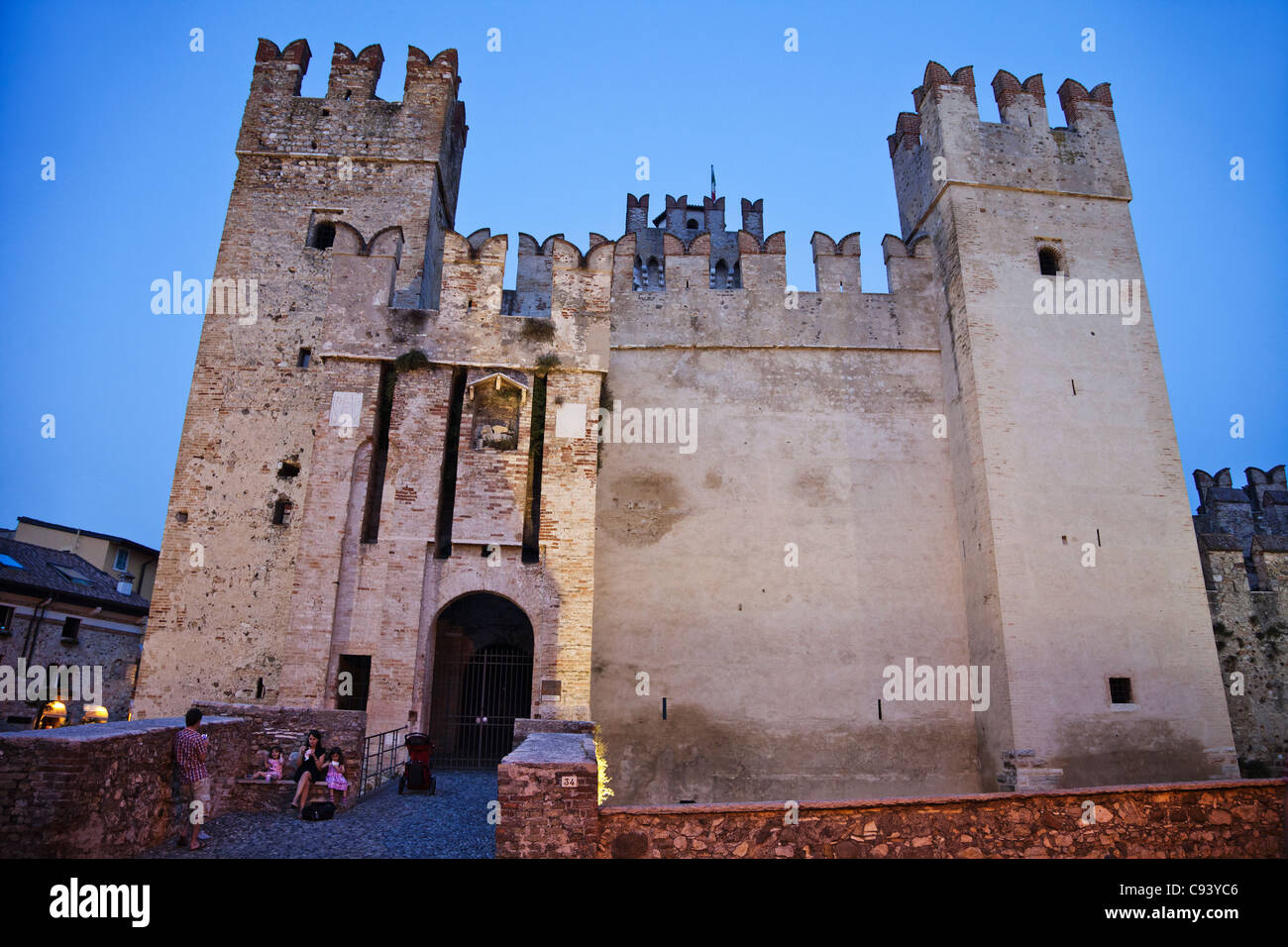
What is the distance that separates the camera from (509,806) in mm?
5105

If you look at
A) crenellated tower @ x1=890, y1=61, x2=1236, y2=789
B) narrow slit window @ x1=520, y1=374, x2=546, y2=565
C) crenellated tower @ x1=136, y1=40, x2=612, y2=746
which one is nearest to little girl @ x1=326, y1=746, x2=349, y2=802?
crenellated tower @ x1=136, y1=40, x2=612, y2=746

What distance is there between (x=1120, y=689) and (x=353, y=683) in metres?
13.1

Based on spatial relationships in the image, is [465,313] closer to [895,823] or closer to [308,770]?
[308,770]

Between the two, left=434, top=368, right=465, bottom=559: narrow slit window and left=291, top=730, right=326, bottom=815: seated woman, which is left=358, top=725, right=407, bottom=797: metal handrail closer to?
left=291, top=730, right=326, bottom=815: seated woman

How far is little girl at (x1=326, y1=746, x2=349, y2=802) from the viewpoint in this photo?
8.33m

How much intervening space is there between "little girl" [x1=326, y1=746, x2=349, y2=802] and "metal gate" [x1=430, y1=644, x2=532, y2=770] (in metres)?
4.50

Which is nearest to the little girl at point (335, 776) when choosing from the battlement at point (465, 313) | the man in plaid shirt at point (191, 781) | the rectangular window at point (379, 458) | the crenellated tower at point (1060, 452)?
the man in plaid shirt at point (191, 781)

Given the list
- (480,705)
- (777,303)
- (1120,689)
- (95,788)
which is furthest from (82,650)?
(1120,689)

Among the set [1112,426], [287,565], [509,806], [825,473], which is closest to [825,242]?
[825,473]

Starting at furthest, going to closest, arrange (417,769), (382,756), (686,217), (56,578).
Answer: (686,217) → (56,578) → (382,756) → (417,769)

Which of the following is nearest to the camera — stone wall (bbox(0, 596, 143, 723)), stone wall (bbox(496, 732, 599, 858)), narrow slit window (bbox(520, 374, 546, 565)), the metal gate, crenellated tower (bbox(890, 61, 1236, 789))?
stone wall (bbox(496, 732, 599, 858))

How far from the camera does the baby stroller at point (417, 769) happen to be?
9.87 meters

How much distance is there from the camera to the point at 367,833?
7.59 m

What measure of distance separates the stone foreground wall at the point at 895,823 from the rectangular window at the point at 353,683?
6.39m
